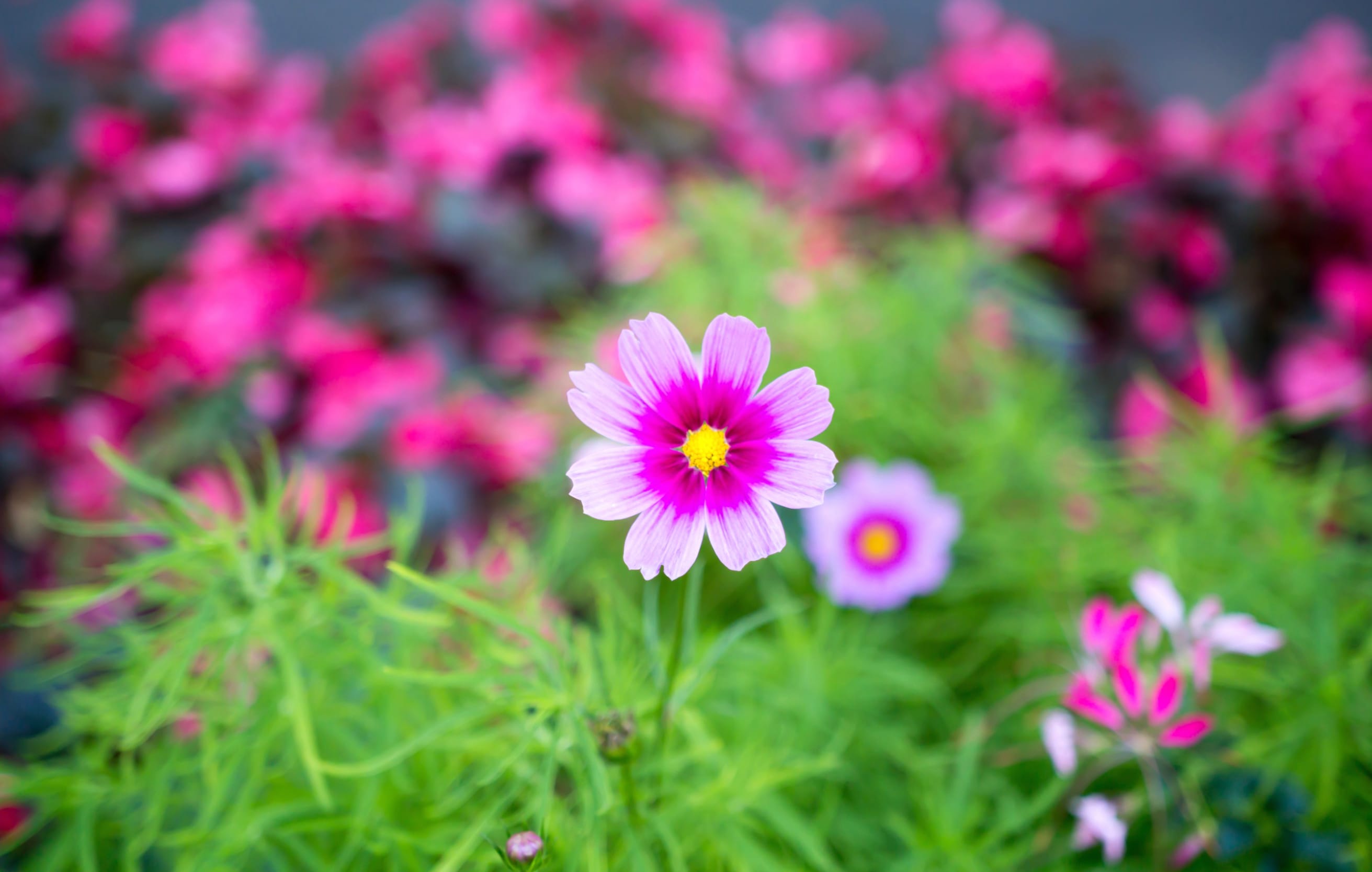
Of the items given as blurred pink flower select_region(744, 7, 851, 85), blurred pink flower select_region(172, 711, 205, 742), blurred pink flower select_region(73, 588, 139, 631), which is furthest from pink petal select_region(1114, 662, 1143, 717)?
blurred pink flower select_region(744, 7, 851, 85)

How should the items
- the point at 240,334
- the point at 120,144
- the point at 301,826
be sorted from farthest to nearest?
the point at 120,144
the point at 240,334
the point at 301,826

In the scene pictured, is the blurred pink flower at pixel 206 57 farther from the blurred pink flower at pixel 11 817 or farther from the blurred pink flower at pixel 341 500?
the blurred pink flower at pixel 11 817

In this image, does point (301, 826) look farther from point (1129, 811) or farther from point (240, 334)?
point (240, 334)

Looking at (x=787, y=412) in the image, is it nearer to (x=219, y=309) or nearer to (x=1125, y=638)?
(x=1125, y=638)

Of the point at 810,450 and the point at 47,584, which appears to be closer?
the point at 810,450

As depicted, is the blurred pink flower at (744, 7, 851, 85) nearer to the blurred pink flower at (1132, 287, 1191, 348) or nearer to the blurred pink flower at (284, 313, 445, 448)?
the blurred pink flower at (1132, 287, 1191, 348)

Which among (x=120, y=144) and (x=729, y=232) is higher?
(x=120, y=144)

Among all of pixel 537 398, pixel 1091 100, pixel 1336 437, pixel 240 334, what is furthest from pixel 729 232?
pixel 1336 437
